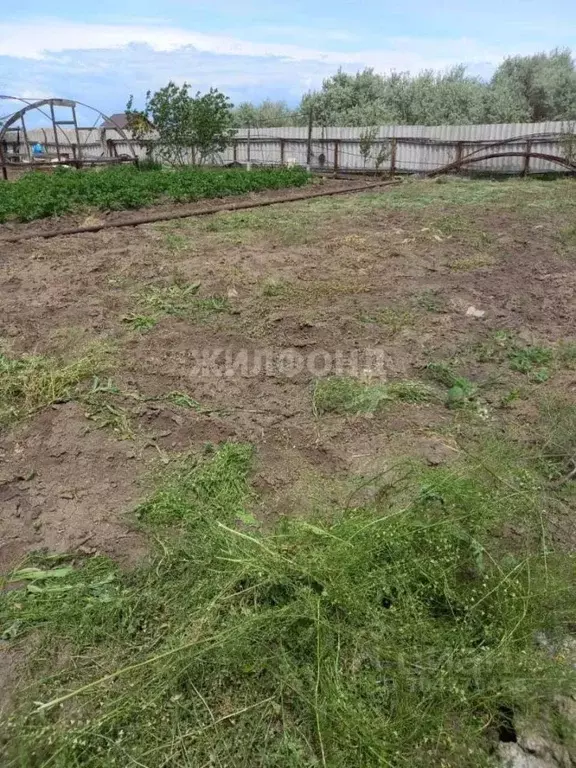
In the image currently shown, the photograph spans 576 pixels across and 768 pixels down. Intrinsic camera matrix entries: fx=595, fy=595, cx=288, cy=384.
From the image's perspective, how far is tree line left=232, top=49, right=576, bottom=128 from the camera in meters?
29.0

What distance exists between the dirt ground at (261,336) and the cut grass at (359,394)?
88 mm

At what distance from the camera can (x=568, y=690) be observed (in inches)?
79.5

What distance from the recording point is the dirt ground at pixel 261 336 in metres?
3.29

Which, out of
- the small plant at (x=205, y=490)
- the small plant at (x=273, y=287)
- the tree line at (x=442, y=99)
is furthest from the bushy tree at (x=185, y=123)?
the small plant at (x=205, y=490)

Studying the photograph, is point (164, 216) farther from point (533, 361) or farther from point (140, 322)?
point (533, 361)

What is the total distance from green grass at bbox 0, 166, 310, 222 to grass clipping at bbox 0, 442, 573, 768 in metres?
9.07

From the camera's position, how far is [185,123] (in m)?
19.0

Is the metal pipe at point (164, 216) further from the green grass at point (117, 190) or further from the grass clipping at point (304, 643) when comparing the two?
the grass clipping at point (304, 643)

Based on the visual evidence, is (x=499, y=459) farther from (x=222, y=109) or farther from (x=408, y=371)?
(x=222, y=109)

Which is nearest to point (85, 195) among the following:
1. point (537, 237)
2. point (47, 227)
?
point (47, 227)

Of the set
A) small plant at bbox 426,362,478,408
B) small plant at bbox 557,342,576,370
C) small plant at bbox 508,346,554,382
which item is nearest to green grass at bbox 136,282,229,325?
small plant at bbox 426,362,478,408

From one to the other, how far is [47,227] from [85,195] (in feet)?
6.24

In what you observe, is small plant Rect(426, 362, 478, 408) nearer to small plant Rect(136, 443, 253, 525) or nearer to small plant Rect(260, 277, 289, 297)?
small plant Rect(136, 443, 253, 525)

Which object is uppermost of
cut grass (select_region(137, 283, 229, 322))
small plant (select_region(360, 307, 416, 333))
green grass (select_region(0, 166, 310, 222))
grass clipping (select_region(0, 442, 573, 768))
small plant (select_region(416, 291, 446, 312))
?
green grass (select_region(0, 166, 310, 222))
